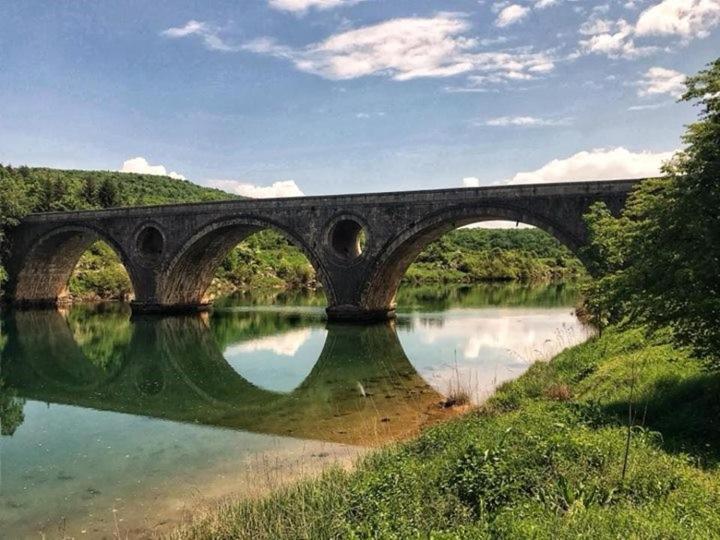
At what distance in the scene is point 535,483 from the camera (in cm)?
800

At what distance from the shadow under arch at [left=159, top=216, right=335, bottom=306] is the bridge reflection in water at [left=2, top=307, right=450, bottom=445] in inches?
140

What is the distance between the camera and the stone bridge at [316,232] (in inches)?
1129

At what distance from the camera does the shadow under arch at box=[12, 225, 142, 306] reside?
4669 cm

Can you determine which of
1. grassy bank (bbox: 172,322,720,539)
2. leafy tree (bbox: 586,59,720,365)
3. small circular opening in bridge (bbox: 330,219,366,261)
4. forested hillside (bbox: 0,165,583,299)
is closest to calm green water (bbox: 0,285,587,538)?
grassy bank (bbox: 172,322,720,539)

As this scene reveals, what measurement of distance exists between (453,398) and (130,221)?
104 feet

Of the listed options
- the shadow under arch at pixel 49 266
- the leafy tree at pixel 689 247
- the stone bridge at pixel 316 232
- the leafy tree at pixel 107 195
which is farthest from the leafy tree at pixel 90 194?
the leafy tree at pixel 689 247

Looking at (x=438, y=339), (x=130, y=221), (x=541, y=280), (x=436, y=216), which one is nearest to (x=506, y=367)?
(x=438, y=339)

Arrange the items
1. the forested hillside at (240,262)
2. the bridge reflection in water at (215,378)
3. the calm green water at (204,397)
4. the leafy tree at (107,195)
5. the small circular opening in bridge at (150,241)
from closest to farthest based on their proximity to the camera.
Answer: the calm green water at (204,397)
the bridge reflection in water at (215,378)
the small circular opening in bridge at (150,241)
the forested hillside at (240,262)
the leafy tree at (107,195)

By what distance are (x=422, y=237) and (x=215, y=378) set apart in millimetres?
14774

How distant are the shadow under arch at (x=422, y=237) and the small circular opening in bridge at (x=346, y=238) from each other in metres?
2.10

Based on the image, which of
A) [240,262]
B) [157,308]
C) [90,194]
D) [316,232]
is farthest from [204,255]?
[90,194]

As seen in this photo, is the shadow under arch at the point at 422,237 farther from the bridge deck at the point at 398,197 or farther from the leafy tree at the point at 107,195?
the leafy tree at the point at 107,195

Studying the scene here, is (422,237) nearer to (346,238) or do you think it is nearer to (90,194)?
(346,238)

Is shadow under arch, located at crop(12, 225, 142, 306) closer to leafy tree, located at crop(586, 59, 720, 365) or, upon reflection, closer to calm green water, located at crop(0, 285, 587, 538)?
calm green water, located at crop(0, 285, 587, 538)
